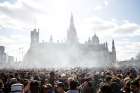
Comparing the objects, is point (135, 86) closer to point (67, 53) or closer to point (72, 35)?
point (67, 53)

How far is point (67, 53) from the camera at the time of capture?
170750mm

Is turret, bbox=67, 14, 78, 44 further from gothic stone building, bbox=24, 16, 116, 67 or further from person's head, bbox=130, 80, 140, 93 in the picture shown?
person's head, bbox=130, 80, 140, 93

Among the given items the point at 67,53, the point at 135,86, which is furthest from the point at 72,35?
the point at 135,86

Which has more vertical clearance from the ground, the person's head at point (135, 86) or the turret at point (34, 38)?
the turret at point (34, 38)

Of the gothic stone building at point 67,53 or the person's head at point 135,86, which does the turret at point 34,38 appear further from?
the person's head at point 135,86

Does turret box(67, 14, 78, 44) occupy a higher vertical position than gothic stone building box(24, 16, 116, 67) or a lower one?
higher

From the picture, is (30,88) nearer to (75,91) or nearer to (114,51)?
(75,91)

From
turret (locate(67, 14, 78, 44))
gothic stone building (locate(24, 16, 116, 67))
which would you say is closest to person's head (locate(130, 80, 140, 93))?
gothic stone building (locate(24, 16, 116, 67))

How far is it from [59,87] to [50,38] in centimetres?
19013

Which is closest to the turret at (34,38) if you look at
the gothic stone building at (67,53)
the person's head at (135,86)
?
the gothic stone building at (67,53)

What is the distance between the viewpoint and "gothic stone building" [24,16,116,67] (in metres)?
163

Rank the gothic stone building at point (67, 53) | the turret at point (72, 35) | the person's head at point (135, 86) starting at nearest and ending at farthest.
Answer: the person's head at point (135, 86)
the gothic stone building at point (67, 53)
the turret at point (72, 35)

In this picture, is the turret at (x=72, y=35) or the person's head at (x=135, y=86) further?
the turret at (x=72, y=35)

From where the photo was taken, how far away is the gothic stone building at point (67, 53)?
16312 cm
